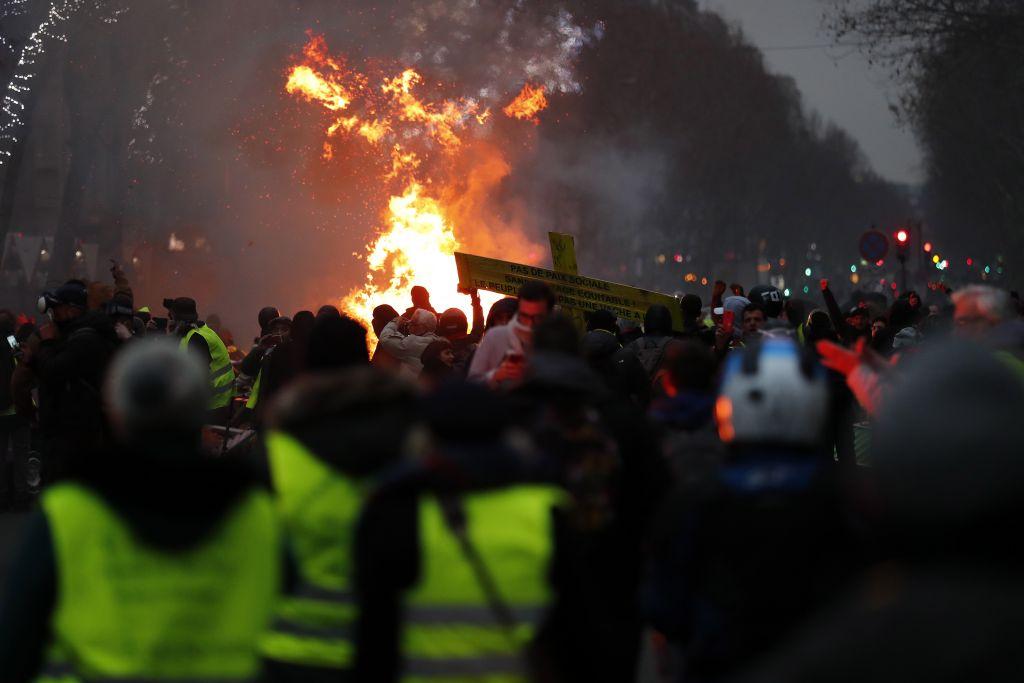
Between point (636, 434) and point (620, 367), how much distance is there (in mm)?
3786

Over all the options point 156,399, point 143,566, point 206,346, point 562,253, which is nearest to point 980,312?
point 156,399

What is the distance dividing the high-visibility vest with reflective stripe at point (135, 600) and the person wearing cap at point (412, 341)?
764cm

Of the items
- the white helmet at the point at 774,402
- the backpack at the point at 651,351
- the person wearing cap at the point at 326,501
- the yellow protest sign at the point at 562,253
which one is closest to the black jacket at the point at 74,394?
the backpack at the point at 651,351

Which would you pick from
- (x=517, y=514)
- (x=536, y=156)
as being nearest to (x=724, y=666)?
(x=517, y=514)

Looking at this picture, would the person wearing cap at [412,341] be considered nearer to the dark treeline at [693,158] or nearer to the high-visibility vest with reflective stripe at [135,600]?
the high-visibility vest with reflective stripe at [135,600]

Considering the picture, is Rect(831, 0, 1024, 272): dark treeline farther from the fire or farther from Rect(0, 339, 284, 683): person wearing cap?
Rect(0, 339, 284, 683): person wearing cap

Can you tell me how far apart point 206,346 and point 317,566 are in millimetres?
8664

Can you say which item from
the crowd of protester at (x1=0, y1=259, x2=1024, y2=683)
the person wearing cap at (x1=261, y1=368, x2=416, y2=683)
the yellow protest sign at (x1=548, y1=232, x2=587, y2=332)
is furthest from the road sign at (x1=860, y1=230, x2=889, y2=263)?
the person wearing cap at (x1=261, y1=368, x2=416, y2=683)

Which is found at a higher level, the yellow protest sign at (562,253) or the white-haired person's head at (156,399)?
the yellow protest sign at (562,253)

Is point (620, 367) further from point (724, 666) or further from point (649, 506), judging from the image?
point (724, 666)

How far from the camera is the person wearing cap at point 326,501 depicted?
11.7 ft

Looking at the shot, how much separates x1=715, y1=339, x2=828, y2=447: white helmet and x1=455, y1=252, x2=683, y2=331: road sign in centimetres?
774

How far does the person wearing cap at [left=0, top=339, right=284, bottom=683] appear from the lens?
10.2 ft

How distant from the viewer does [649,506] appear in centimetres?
492
